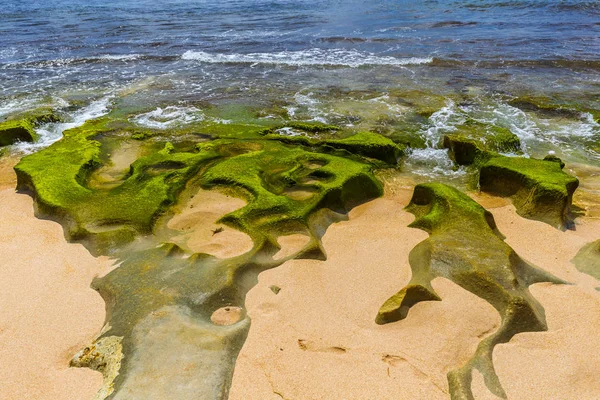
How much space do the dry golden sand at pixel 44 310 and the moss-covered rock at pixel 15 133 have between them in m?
4.71

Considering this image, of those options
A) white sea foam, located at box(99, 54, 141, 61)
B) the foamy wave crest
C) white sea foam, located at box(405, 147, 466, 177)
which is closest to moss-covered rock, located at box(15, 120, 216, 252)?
white sea foam, located at box(405, 147, 466, 177)

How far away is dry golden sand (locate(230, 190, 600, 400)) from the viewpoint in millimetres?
4047

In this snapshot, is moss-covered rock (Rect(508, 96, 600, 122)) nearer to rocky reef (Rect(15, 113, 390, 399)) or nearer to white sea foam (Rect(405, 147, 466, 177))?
white sea foam (Rect(405, 147, 466, 177))

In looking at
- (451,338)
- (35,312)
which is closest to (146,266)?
(35,312)

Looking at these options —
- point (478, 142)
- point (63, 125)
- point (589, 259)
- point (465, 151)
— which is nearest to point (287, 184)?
point (465, 151)

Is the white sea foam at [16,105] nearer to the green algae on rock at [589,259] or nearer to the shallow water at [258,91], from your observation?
the shallow water at [258,91]

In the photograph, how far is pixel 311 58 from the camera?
20.4 metres

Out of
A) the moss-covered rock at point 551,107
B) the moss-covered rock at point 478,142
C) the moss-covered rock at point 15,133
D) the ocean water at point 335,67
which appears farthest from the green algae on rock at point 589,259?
the moss-covered rock at point 15,133

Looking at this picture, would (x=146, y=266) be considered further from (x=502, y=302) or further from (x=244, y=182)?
(x=502, y=302)

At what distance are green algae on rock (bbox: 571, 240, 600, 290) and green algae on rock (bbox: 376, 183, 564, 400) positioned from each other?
2.16 ft

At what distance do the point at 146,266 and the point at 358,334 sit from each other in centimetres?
293

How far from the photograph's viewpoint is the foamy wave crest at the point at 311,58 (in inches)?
761

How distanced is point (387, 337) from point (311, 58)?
17.8 meters

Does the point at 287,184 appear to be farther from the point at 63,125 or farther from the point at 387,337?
the point at 63,125
